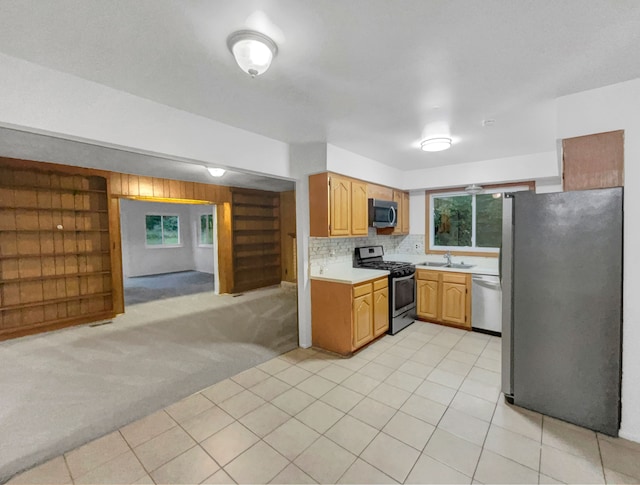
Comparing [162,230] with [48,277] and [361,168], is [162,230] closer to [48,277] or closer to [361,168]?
[48,277]

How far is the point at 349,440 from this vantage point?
1936mm

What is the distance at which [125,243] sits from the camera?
8633 mm

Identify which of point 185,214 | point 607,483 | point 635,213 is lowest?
point 607,483

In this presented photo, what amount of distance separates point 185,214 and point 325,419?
30.8 ft

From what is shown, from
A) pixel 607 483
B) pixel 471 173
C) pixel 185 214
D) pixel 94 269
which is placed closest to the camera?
pixel 607 483

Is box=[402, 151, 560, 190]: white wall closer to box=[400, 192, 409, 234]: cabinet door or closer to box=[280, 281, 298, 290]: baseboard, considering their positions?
box=[400, 192, 409, 234]: cabinet door

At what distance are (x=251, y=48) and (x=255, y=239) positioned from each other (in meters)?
5.97

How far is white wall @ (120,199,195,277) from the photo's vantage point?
8648 millimetres

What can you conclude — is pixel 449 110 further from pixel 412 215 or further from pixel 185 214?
pixel 185 214

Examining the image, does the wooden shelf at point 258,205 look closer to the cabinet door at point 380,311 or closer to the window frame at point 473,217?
the window frame at point 473,217

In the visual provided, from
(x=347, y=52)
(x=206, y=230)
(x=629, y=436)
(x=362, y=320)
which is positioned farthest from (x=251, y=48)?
(x=206, y=230)

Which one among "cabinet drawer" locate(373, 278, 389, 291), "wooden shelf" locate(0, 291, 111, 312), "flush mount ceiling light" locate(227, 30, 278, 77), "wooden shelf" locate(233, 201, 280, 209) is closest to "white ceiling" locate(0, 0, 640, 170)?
"flush mount ceiling light" locate(227, 30, 278, 77)

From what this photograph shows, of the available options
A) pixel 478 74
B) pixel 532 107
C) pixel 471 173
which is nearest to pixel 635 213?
pixel 532 107

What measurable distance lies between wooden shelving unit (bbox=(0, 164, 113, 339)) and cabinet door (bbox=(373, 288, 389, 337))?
4.56 meters
